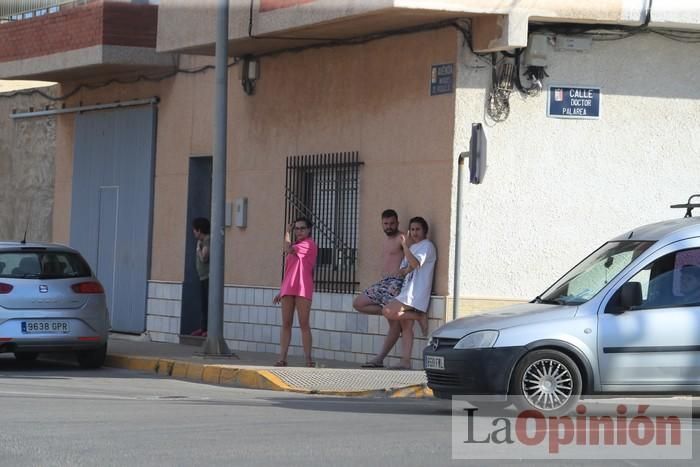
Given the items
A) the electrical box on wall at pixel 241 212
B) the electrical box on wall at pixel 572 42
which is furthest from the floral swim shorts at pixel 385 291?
the electrical box on wall at pixel 241 212

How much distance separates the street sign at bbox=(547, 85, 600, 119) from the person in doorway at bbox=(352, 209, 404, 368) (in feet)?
7.11

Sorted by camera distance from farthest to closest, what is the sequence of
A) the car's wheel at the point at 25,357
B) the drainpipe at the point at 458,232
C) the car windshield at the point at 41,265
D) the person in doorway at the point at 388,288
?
the car's wheel at the point at 25,357
the car windshield at the point at 41,265
the person in doorway at the point at 388,288
the drainpipe at the point at 458,232

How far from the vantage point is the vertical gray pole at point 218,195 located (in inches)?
669

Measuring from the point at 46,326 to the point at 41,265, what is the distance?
81 centimetres

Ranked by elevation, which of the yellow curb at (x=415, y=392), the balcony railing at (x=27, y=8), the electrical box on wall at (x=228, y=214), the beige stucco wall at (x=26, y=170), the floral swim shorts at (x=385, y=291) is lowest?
the yellow curb at (x=415, y=392)

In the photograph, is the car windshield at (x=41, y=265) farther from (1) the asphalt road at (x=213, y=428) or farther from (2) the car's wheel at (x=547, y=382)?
(2) the car's wheel at (x=547, y=382)

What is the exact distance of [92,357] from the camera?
1711 centimetres

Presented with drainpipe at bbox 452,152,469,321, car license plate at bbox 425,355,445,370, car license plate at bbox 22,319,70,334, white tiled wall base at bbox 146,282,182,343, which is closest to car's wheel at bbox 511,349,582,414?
car license plate at bbox 425,355,445,370

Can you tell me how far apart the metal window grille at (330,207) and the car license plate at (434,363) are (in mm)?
5265

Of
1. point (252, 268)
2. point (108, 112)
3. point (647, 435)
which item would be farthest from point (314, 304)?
point (647, 435)

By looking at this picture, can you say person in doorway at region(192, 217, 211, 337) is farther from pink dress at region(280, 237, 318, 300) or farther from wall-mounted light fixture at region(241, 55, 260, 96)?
pink dress at region(280, 237, 318, 300)

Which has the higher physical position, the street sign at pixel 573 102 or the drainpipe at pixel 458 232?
the street sign at pixel 573 102

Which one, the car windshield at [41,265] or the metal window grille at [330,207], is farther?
the metal window grille at [330,207]

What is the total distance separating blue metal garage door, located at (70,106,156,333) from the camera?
2178cm
